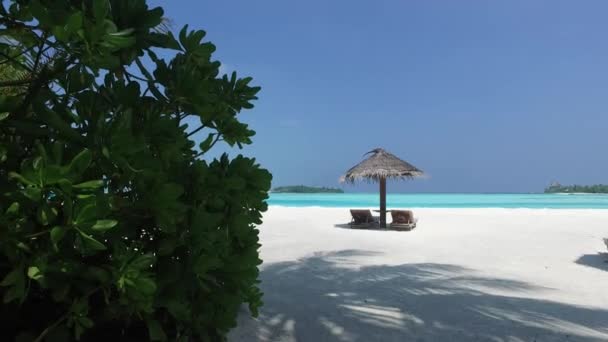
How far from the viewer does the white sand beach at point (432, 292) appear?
3.20 meters

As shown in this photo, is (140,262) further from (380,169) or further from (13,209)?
(380,169)

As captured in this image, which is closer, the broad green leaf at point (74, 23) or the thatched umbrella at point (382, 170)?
the broad green leaf at point (74, 23)

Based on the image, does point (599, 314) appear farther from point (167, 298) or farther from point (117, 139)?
point (117, 139)

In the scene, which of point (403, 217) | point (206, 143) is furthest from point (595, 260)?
point (206, 143)

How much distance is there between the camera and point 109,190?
1073mm

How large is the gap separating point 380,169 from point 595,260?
→ 715 centimetres

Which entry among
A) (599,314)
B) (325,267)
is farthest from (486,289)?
(325,267)

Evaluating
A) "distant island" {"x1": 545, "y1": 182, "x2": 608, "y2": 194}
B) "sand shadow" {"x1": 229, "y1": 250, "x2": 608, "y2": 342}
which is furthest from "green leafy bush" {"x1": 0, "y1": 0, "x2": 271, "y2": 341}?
"distant island" {"x1": 545, "y1": 182, "x2": 608, "y2": 194}

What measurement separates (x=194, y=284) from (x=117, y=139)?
588 millimetres

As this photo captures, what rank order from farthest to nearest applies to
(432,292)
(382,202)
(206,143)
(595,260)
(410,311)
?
(382,202) → (595,260) → (432,292) → (410,311) → (206,143)

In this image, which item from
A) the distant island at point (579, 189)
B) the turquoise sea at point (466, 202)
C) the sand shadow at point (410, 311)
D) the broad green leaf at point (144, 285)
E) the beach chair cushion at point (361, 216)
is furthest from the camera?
the distant island at point (579, 189)

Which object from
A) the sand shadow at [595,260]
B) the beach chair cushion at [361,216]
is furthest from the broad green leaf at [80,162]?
the beach chair cushion at [361,216]

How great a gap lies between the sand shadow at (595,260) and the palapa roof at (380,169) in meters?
6.11

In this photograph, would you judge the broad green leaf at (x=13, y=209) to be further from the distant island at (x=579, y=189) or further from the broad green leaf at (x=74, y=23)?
the distant island at (x=579, y=189)
